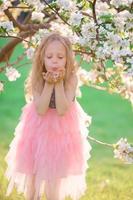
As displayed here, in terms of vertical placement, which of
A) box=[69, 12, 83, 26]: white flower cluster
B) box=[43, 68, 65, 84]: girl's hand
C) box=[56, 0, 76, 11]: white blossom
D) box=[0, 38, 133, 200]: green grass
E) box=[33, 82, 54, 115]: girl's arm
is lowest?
box=[0, 38, 133, 200]: green grass

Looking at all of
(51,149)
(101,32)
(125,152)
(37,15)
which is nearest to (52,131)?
(51,149)

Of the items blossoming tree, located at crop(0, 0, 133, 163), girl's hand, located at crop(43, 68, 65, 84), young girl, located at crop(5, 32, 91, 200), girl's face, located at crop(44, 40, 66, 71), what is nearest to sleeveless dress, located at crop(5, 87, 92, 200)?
young girl, located at crop(5, 32, 91, 200)

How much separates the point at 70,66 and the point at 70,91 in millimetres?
188

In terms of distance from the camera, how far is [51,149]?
15.6 ft

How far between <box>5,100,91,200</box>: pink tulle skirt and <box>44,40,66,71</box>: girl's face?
0.31 metres

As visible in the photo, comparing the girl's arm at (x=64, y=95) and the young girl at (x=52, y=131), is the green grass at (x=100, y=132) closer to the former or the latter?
the young girl at (x=52, y=131)

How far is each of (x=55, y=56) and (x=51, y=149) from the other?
67 cm

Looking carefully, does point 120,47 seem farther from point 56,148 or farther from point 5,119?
point 5,119

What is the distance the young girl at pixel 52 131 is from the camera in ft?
15.5

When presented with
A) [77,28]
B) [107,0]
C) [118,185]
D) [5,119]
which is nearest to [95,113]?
[5,119]

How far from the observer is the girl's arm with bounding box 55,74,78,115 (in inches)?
184

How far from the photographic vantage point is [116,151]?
512 centimetres

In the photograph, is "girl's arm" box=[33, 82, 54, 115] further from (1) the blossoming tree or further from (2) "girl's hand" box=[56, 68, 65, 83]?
(1) the blossoming tree

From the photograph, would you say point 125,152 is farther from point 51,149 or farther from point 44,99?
point 44,99
